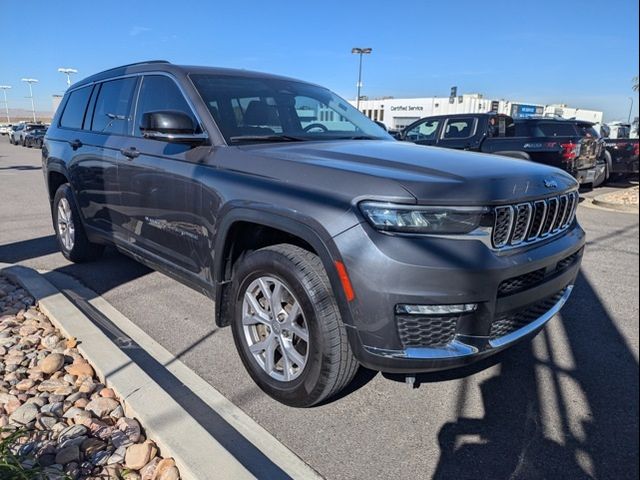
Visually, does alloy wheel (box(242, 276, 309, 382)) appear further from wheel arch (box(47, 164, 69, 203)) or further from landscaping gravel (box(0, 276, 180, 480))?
wheel arch (box(47, 164, 69, 203))

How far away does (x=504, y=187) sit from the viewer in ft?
7.77

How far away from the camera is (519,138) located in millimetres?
9859

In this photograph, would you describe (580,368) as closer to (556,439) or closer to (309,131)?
(556,439)

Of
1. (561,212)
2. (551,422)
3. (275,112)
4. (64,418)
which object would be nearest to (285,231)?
(275,112)

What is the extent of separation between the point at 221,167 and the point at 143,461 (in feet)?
5.53

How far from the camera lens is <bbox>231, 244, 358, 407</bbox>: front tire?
7.83 feet

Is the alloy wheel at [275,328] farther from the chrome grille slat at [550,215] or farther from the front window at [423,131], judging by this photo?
the front window at [423,131]

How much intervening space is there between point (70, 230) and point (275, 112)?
303 cm

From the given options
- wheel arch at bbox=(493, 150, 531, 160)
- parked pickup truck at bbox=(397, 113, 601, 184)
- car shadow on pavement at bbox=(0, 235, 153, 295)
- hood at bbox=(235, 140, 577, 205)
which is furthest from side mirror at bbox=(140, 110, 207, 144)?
wheel arch at bbox=(493, 150, 531, 160)

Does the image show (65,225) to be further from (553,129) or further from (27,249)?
(553,129)

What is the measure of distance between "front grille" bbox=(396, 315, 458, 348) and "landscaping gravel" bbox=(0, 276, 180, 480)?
3.91 feet

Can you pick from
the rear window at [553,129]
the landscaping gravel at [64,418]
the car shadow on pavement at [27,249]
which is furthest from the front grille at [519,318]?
the rear window at [553,129]

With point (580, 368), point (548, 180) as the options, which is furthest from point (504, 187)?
point (580, 368)

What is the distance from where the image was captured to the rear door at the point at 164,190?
3.19m
